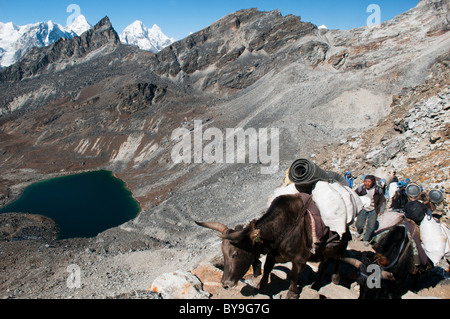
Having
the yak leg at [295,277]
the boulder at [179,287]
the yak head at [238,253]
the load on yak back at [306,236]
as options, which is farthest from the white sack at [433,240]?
the boulder at [179,287]

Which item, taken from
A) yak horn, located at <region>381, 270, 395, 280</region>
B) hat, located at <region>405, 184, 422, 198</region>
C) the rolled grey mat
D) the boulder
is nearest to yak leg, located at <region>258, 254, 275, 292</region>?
the boulder

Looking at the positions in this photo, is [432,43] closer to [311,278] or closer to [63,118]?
[311,278]

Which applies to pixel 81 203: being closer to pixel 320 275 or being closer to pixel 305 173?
pixel 320 275

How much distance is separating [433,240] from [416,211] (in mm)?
653

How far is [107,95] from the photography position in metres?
62.4

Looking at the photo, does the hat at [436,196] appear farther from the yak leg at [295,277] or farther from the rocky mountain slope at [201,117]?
the rocky mountain slope at [201,117]

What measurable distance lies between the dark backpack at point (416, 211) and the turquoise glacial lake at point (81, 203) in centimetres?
2642

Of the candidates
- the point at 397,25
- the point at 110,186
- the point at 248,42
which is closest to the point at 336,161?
the point at 110,186

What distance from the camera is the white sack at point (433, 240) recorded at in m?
5.34

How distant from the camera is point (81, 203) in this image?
113ft

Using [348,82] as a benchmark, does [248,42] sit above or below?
above

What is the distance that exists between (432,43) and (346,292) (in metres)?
38.9
